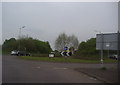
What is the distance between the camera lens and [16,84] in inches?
309

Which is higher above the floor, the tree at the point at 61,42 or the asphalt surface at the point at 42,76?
the tree at the point at 61,42

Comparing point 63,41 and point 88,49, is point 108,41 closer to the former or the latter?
point 88,49

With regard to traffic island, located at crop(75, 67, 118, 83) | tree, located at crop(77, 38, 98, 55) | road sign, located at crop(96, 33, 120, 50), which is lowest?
traffic island, located at crop(75, 67, 118, 83)

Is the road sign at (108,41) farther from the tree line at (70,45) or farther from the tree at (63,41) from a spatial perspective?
the tree at (63,41)

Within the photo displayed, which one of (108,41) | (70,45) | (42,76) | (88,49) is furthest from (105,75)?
(70,45)

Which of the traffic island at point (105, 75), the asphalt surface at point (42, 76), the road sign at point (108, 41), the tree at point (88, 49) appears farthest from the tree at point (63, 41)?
the traffic island at point (105, 75)

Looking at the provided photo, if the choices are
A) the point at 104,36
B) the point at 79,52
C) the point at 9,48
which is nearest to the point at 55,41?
the point at 79,52

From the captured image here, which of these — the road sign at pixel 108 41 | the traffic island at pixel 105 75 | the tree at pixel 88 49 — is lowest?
the traffic island at pixel 105 75

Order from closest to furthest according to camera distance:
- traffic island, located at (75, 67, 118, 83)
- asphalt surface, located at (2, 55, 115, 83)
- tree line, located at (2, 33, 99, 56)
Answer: asphalt surface, located at (2, 55, 115, 83)
traffic island, located at (75, 67, 118, 83)
tree line, located at (2, 33, 99, 56)

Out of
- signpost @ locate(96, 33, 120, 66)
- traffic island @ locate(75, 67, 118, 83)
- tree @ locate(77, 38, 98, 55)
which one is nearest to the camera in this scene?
traffic island @ locate(75, 67, 118, 83)

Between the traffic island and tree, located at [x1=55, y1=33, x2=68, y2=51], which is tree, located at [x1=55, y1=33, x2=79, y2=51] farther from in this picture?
the traffic island

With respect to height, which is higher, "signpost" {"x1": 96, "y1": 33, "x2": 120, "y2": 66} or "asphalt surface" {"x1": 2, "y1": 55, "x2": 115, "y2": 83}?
"signpost" {"x1": 96, "y1": 33, "x2": 120, "y2": 66}

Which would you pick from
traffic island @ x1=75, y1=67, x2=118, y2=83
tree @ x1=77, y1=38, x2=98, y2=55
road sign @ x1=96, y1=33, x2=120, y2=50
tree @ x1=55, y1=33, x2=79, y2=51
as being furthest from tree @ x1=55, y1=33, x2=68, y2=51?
traffic island @ x1=75, y1=67, x2=118, y2=83

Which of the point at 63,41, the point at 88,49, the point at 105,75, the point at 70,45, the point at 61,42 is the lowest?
the point at 105,75
